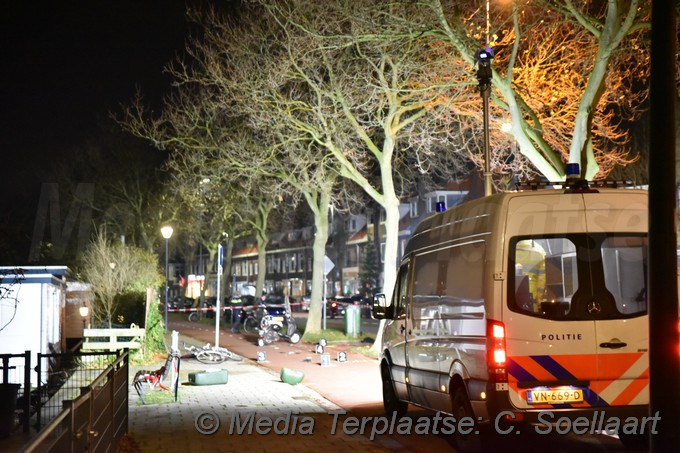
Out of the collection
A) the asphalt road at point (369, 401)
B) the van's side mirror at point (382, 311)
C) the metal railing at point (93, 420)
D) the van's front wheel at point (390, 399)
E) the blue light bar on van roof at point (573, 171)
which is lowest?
the asphalt road at point (369, 401)

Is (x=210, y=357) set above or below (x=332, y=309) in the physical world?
below

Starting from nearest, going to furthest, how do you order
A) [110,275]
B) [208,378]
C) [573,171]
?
[573,171], [208,378], [110,275]

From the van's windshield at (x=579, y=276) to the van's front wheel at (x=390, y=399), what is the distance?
13.5ft

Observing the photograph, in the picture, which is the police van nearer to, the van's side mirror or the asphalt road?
the asphalt road

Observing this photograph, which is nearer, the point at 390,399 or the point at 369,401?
the point at 390,399

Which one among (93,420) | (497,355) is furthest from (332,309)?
(93,420)

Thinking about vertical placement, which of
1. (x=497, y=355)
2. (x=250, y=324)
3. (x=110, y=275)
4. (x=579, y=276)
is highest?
(x=110, y=275)

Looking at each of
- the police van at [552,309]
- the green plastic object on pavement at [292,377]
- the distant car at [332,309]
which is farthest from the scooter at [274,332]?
the distant car at [332,309]

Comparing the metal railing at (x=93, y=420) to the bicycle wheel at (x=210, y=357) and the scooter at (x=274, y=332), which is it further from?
the scooter at (x=274, y=332)

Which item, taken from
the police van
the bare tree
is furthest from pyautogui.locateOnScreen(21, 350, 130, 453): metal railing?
the bare tree

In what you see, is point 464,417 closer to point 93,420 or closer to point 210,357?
point 93,420

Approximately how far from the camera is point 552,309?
892cm

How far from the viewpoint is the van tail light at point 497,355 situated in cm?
869

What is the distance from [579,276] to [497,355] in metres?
1.27
